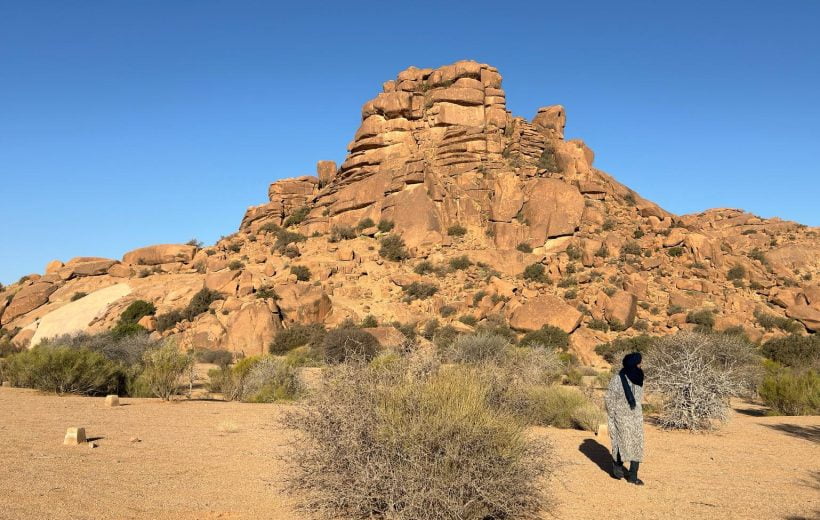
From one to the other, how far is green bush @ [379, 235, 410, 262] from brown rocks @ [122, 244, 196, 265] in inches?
689

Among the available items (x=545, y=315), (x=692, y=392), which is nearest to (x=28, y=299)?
(x=545, y=315)

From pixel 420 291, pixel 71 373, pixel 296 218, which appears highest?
pixel 296 218

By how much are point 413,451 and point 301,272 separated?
115 ft

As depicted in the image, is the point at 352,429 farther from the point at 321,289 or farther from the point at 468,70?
the point at 468,70

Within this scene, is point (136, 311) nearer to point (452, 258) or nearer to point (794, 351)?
point (452, 258)

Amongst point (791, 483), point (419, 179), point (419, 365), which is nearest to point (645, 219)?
point (419, 179)

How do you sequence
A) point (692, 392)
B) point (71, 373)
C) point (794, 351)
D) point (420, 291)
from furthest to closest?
point (420, 291)
point (794, 351)
point (71, 373)
point (692, 392)

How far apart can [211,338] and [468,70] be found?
31.2 m

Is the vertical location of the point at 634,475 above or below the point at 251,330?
below

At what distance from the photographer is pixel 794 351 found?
2519 centimetres

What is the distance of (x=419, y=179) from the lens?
144 feet

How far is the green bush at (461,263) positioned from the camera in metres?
39.2

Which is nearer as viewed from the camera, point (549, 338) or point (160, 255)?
point (549, 338)

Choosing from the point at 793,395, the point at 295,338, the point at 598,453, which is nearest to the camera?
the point at 598,453
